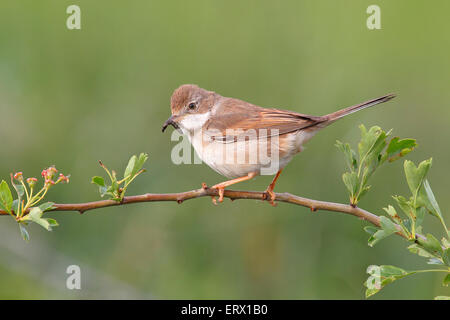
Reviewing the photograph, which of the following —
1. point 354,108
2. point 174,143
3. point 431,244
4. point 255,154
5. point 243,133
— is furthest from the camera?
point 174,143

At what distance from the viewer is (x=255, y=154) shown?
405 cm

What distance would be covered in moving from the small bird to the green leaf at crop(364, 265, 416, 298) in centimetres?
132

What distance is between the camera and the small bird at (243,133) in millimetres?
4039

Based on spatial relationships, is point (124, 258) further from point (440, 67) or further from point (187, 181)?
point (440, 67)

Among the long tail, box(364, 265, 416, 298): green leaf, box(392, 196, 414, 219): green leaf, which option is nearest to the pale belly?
the long tail

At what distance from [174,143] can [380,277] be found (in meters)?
2.77

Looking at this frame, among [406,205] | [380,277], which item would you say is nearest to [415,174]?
[406,205]

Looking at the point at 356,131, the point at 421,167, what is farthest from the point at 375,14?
the point at 421,167

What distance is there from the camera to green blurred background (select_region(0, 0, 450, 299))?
4637 mm

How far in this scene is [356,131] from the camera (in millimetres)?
5066

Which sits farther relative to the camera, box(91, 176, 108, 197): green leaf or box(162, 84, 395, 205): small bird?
box(162, 84, 395, 205): small bird

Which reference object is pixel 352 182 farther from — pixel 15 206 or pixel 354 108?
pixel 15 206

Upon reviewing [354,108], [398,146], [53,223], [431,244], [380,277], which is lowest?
[380,277]

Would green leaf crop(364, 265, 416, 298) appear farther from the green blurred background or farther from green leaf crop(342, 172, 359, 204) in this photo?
the green blurred background
